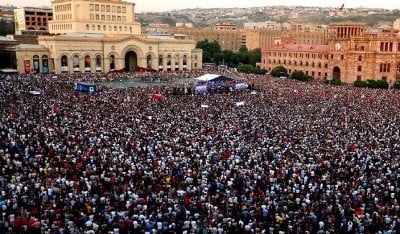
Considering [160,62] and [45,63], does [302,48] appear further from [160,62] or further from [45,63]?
[45,63]

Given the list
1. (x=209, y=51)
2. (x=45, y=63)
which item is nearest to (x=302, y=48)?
(x=209, y=51)

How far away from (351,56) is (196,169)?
54242 mm

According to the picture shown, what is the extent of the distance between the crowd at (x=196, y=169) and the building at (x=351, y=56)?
111ft

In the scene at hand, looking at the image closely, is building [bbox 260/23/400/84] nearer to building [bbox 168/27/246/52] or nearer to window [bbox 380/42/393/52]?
window [bbox 380/42/393/52]

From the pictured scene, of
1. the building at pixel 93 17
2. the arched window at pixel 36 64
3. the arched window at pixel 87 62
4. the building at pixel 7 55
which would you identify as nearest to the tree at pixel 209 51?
the building at pixel 93 17

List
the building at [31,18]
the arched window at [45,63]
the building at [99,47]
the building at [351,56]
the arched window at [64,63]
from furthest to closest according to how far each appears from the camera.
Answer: the building at [31,18], the arched window at [64,63], the arched window at [45,63], the building at [99,47], the building at [351,56]

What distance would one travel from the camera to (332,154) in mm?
21969

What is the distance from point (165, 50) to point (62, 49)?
61.9ft

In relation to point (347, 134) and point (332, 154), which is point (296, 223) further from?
point (347, 134)

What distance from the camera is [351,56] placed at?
66.7 m

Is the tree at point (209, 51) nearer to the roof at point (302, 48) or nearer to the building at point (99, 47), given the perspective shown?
the roof at point (302, 48)

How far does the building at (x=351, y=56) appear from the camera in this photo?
63.9 meters

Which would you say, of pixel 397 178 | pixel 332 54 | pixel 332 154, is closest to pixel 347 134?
pixel 332 154

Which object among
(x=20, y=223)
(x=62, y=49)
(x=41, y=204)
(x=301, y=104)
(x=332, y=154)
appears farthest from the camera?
(x=62, y=49)
